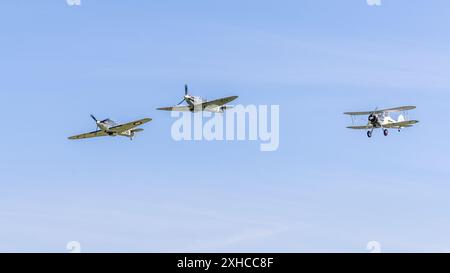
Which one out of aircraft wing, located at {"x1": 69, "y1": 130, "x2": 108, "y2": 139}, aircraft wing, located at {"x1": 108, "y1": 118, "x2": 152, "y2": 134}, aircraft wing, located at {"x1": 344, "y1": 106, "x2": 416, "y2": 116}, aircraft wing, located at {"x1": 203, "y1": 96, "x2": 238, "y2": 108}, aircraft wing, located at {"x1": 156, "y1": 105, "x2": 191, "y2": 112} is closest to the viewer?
aircraft wing, located at {"x1": 108, "y1": 118, "x2": 152, "y2": 134}

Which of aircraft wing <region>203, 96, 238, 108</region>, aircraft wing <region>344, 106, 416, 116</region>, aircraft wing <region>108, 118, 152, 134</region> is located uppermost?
aircraft wing <region>344, 106, 416, 116</region>

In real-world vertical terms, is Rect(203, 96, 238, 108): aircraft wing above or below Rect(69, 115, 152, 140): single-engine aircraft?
above

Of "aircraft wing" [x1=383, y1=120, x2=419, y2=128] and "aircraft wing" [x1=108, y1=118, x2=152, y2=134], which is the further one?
"aircraft wing" [x1=383, y1=120, x2=419, y2=128]

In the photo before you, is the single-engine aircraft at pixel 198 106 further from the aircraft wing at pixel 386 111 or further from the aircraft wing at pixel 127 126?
the aircraft wing at pixel 386 111

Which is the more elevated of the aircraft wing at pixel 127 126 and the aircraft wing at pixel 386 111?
the aircraft wing at pixel 386 111

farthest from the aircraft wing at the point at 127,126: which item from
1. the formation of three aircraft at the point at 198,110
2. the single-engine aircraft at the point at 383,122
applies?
the single-engine aircraft at the point at 383,122

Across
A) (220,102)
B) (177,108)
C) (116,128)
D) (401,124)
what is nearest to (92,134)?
(116,128)

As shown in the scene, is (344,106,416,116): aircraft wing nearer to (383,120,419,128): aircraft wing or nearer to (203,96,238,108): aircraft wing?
(383,120,419,128): aircraft wing

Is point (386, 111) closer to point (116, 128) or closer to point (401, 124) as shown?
point (401, 124)

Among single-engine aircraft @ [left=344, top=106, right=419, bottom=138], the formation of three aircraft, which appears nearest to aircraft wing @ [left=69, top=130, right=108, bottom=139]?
the formation of three aircraft
